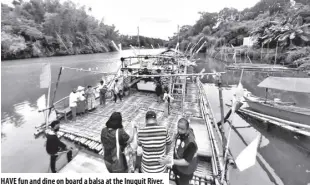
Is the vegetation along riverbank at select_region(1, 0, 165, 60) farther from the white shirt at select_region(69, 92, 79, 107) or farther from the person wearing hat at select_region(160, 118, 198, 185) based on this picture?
the person wearing hat at select_region(160, 118, 198, 185)

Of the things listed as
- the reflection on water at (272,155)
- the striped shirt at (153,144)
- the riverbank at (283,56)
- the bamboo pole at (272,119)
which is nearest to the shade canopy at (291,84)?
the bamboo pole at (272,119)

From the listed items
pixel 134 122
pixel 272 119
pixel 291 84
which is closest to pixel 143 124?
pixel 134 122

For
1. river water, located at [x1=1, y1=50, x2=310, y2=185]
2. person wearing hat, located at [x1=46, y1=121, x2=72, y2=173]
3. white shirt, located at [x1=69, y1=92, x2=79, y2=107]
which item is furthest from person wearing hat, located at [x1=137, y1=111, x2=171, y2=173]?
white shirt, located at [x1=69, y1=92, x2=79, y2=107]

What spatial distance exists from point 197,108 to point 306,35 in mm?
24040

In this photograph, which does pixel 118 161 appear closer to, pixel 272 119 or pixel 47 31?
pixel 272 119

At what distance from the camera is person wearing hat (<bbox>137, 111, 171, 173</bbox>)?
92.3 inches

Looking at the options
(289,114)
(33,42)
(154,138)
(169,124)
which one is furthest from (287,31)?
(33,42)

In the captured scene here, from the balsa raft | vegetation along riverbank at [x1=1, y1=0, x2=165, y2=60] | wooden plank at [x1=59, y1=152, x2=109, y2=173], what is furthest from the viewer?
vegetation along riverbank at [x1=1, y1=0, x2=165, y2=60]

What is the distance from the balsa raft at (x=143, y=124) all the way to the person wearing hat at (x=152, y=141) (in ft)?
1.47

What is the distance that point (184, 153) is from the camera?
2289 mm

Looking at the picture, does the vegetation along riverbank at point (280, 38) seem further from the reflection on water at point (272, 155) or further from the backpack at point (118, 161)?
the backpack at point (118, 161)

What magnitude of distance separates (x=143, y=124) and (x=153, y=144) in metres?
4.30

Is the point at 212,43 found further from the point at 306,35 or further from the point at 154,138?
the point at 154,138

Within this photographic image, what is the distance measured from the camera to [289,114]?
720cm
